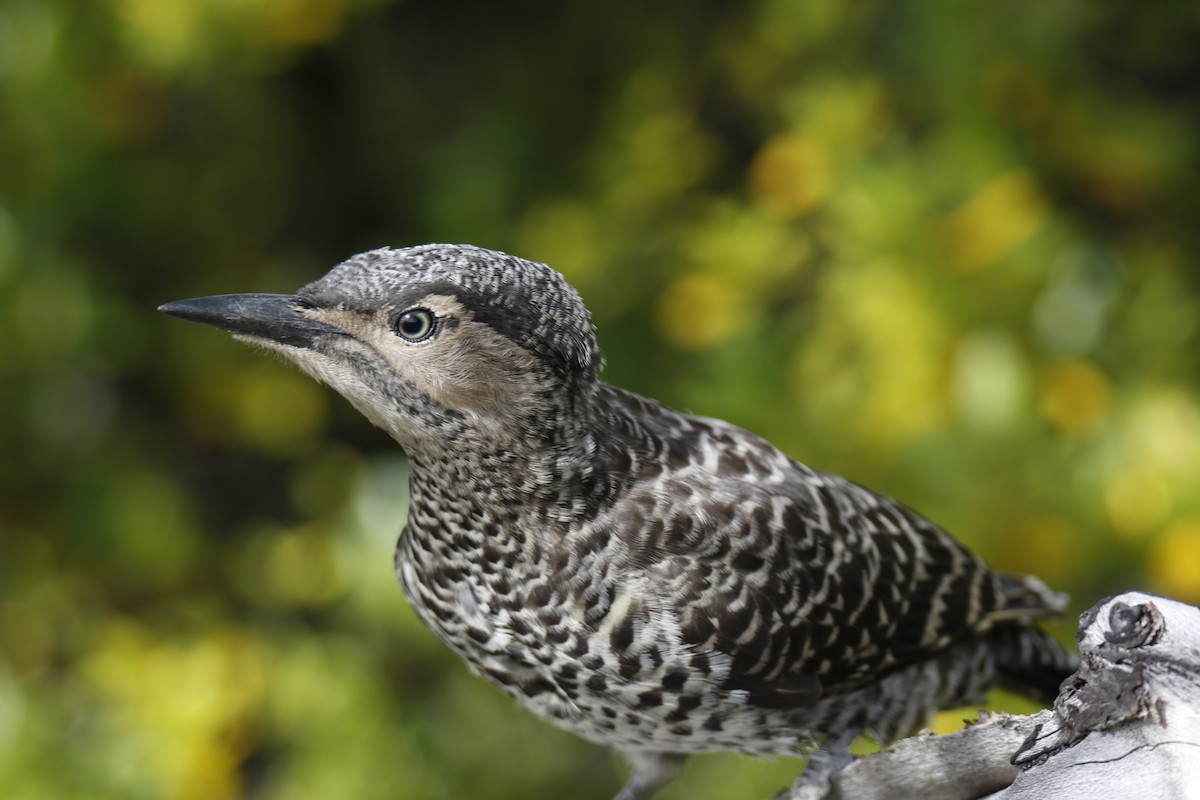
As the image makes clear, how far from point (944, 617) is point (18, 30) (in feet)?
8.80

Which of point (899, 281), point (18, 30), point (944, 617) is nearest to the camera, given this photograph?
point (944, 617)

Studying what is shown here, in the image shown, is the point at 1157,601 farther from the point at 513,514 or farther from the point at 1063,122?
the point at 1063,122

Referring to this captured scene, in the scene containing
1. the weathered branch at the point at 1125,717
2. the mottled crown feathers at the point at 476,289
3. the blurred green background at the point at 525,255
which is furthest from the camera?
the blurred green background at the point at 525,255

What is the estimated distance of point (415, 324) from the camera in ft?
5.11

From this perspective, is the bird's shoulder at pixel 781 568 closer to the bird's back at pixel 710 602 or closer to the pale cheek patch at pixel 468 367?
the bird's back at pixel 710 602

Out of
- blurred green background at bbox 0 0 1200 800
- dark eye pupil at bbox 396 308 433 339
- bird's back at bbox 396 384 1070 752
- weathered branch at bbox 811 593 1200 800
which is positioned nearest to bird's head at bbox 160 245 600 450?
dark eye pupil at bbox 396 308 433 339

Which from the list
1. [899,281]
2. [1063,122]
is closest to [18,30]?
[899,281]

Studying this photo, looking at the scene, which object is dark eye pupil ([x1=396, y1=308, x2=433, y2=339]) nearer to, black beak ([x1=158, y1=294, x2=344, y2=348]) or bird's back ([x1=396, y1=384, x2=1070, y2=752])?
black beak ([x1=158, y1=294, x2=344, y2=348])

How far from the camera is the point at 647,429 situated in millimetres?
1856

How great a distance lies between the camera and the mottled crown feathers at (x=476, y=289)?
154 centimetres

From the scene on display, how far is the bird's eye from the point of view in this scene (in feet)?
5.08

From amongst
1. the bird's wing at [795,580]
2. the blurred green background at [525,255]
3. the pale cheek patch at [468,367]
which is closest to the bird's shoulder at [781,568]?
the bird's wing at [795,580]

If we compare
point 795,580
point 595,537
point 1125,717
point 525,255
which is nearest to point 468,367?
point 595,537

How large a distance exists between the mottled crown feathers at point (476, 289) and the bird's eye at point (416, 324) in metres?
0.01
